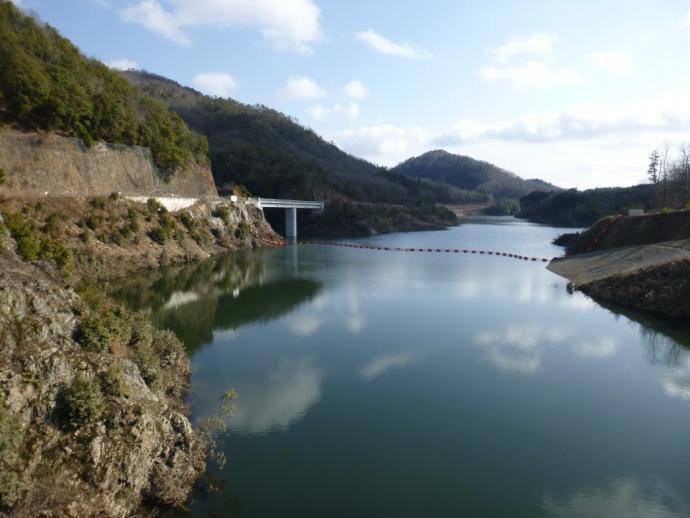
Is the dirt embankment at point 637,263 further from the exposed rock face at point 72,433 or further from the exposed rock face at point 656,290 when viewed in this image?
the exposed rock face at point 72,433

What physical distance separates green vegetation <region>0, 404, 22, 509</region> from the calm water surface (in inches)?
144

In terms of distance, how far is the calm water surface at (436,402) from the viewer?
1136cm

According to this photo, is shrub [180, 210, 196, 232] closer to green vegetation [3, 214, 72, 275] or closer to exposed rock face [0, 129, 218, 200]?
exposed rock face [0, 129, 218, 200]

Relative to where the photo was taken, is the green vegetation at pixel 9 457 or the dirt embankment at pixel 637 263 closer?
the green vegetation at pixel 9 457

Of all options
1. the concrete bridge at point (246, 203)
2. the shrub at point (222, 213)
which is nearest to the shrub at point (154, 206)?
the concrete bridge at point (246, 203)

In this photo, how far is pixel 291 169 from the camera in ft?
335

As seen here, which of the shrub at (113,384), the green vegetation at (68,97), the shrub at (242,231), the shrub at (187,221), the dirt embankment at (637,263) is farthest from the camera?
the shrub at (242,231)

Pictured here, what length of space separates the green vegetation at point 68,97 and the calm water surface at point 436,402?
17.1m

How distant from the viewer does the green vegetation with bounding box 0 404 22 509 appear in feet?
27.4

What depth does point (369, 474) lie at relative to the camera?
12.0m

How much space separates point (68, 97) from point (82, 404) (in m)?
38.4

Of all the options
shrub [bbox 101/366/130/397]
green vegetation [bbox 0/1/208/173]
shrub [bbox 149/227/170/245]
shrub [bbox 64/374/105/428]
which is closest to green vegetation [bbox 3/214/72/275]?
shrub [bbox 101/366/130/397]

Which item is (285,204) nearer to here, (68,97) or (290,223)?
(290,223)

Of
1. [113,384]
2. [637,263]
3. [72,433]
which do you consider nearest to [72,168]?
[113,384]
